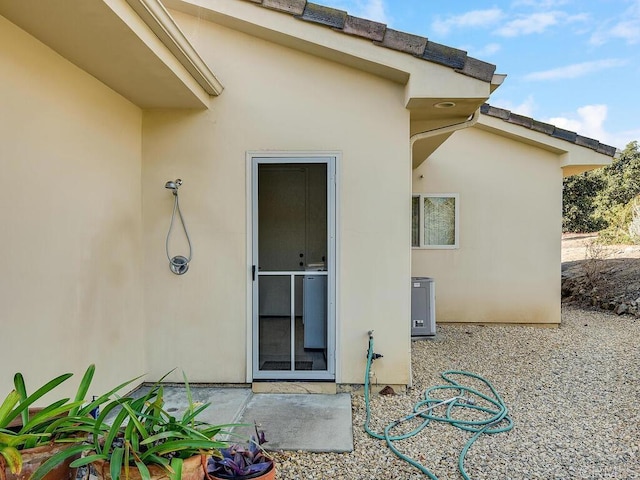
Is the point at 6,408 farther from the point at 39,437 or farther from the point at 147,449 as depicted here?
Answer: the point at 147,449

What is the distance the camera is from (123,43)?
2723 mm

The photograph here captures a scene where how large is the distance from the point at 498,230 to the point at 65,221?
20.9 ft

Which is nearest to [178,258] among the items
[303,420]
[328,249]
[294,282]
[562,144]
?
[294,282]

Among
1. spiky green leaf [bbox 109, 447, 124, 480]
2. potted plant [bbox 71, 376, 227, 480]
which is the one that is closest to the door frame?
potted plant [bbox 71, 376, 227, 480]

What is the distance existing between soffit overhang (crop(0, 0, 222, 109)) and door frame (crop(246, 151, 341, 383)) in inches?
33.1

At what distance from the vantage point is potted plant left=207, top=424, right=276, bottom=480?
2.09m

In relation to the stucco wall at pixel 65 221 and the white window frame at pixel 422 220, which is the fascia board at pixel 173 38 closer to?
the stucco wall at pixel 65 221

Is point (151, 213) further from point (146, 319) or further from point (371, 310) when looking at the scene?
point (371, 310)

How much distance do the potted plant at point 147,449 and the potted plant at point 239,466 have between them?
0.48ft

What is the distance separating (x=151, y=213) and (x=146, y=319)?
105cm

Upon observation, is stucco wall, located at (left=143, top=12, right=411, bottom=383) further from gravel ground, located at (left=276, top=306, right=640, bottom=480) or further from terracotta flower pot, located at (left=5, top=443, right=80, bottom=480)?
terracotta flower pot, located at (left=5, top=443, right=80, bottom=480)

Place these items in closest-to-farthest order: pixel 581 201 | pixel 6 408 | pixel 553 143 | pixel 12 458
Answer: pixel 12 458, pixel 6 408, pixel 553 143, pixel 581 201

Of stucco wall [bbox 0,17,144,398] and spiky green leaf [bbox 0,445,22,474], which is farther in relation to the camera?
stucco wall [bbox 0,17,144,398]

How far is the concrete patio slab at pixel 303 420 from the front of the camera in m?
3.08
